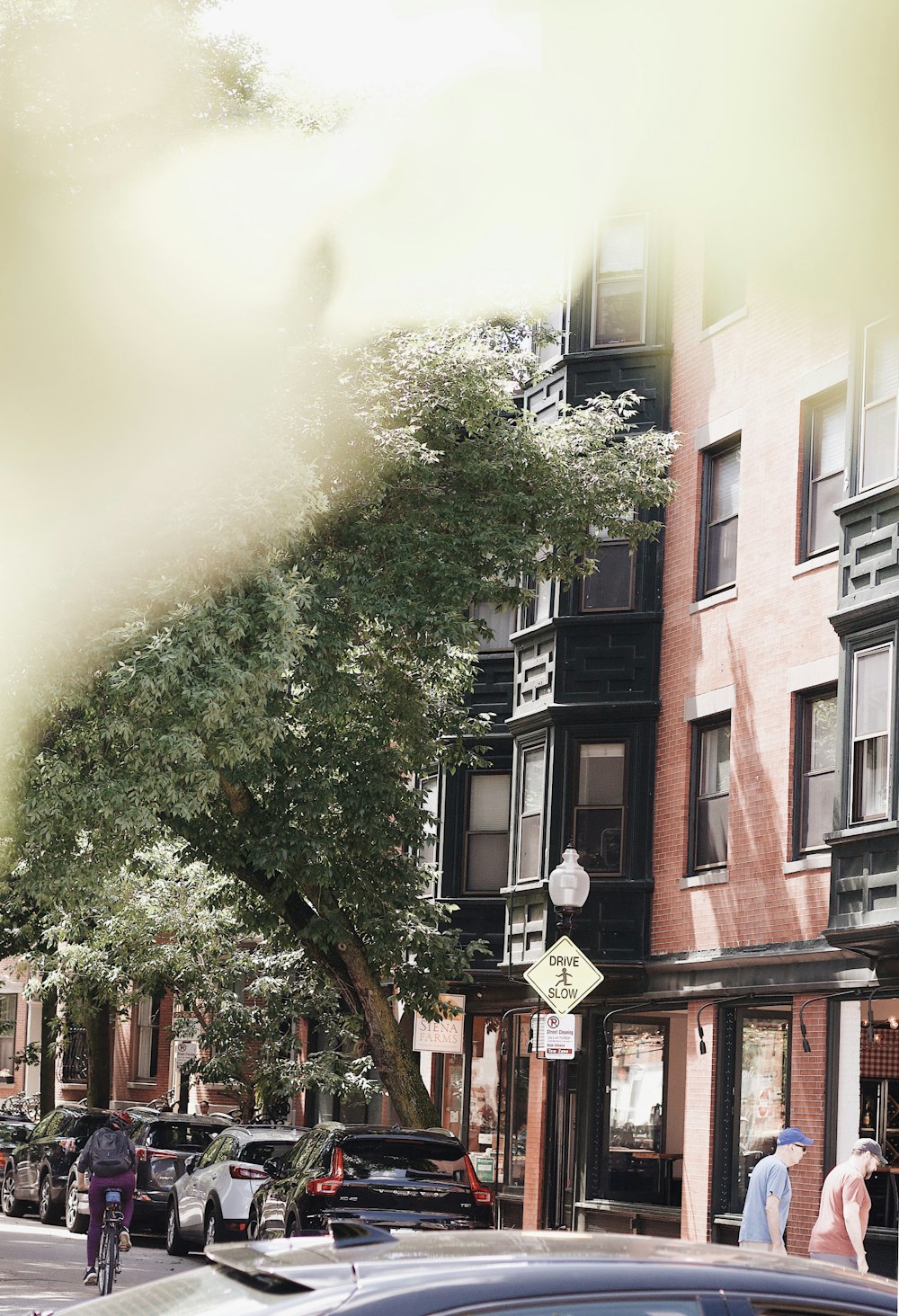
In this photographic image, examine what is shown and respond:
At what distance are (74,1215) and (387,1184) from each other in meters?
12.3

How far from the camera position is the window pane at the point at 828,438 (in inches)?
789

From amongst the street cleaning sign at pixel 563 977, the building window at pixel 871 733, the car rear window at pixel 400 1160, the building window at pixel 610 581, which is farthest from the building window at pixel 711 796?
the car rear window at pixel 400 1160

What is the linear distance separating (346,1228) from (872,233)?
3.10 m

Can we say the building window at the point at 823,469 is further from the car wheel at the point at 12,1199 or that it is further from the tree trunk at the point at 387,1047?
the car wheel at the point at 12,1199

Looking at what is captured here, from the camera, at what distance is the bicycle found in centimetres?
1644


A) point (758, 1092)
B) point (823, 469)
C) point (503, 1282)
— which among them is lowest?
point (758, 1092)

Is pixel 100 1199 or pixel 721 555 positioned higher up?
pixel 721 555

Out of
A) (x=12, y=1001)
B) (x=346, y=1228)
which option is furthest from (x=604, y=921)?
(x=12, y=1001)

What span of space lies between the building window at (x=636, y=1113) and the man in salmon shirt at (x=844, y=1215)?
1133cm

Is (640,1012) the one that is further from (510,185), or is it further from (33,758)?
(510,185)

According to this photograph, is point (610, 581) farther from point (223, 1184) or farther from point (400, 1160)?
point (400, 1160)

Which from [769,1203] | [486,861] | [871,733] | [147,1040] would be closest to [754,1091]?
[871,733]

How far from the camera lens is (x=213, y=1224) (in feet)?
66.7

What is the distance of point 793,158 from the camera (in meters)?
1.42
